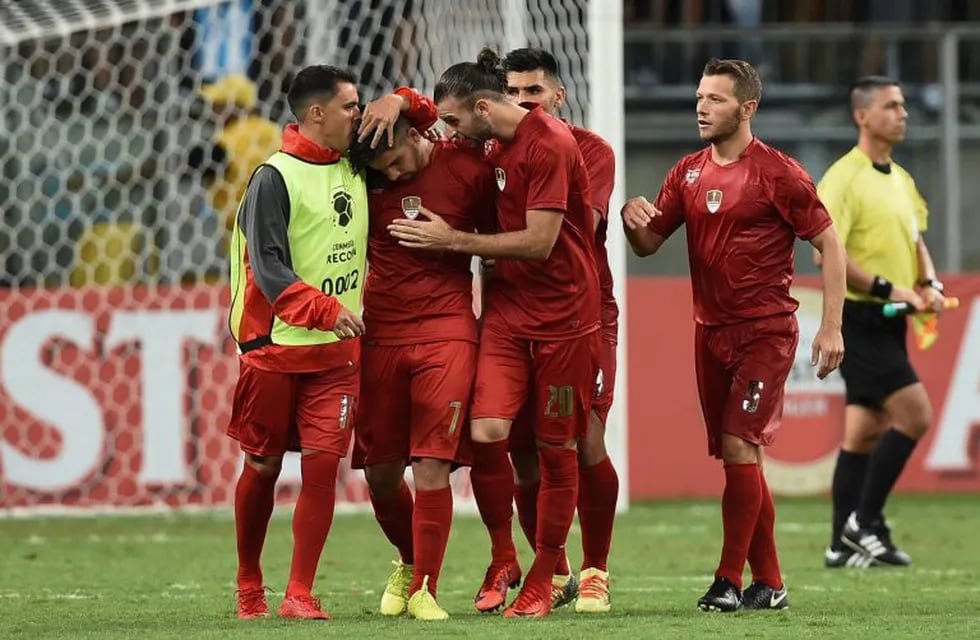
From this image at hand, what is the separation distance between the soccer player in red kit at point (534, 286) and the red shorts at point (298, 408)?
1.41ft

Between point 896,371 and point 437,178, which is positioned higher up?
point 437,178

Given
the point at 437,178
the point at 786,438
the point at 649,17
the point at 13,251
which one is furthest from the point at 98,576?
the point at 649,17

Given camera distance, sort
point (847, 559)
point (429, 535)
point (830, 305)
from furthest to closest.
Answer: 1. point (847, 559)
2. point (830, 305)
3. point (429, 535)

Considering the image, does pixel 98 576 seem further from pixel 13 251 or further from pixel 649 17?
pixel 649 17

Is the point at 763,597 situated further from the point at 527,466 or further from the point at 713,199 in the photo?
the point at 713,199

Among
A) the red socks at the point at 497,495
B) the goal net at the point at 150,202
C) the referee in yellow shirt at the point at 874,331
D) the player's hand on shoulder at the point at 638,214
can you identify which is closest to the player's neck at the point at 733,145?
the player's hand on shoulder at the point at 638,214

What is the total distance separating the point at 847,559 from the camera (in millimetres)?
8781

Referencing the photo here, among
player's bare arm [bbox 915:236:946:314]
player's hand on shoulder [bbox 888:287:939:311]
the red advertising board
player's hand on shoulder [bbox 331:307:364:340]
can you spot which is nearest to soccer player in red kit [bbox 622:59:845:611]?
player's hand on shoulder [bbox 331:307:364:340]

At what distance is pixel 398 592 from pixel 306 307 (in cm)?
114

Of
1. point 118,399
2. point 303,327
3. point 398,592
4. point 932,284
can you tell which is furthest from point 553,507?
point 118,399

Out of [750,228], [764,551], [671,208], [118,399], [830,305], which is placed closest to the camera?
[830,305]

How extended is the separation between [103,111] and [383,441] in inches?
215

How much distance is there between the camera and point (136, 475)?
10.9 meters

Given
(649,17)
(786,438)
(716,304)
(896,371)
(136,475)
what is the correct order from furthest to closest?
(649,17) → (786,438) → (136,475) → (896,371) → (716,304)
